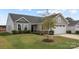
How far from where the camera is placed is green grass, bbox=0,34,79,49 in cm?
217

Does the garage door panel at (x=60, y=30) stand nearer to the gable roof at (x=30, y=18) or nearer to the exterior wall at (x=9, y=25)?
the gable roof at (x=30, y=18)

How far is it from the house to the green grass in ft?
0.32

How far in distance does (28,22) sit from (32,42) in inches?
10.0

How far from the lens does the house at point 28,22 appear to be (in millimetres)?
2199

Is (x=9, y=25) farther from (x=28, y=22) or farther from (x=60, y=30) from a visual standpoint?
(x=60, y=30)

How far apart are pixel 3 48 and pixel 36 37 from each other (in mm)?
420

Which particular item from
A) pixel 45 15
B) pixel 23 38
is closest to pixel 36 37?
pixel 23 38

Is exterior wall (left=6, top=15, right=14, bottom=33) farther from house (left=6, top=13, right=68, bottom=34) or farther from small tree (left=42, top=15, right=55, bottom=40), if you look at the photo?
small tree (left=42, top=15, right=55, bottom=40)

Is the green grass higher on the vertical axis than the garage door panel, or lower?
lower

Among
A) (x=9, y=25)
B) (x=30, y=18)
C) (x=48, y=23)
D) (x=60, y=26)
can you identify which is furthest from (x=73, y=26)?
(x=9, y=25)

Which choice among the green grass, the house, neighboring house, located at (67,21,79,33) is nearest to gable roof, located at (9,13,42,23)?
the house
